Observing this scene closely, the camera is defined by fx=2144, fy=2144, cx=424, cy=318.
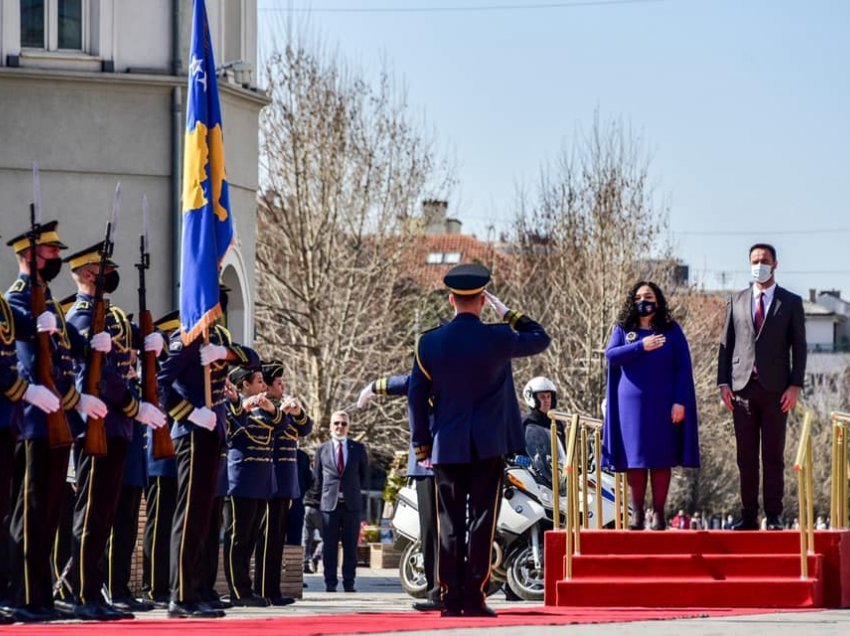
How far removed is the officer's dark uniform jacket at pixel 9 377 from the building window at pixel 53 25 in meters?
11.5

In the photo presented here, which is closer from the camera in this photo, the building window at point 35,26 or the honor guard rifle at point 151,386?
the honor guard rifle at point 151,386

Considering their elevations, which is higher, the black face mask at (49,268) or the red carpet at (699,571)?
the black face mask at (49,268)

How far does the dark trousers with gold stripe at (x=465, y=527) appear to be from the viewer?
12539 millimetres

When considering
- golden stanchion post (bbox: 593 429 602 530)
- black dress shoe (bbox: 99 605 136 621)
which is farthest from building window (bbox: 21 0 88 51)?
black dress shoe (bbox: 99 605 136 621)

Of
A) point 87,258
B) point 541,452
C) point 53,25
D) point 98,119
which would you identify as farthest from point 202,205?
point 53,25

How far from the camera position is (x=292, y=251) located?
47.1 metres

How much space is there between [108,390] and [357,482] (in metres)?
11.6

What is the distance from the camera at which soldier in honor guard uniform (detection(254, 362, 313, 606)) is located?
56.9ft

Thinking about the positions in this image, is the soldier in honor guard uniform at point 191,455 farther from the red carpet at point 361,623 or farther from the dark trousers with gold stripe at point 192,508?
the red carpet at point 361,623

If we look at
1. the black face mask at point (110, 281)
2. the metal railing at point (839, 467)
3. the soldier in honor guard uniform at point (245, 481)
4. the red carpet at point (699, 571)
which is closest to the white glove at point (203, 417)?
the black face mask at point (110, 281)

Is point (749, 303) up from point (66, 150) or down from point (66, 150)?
down

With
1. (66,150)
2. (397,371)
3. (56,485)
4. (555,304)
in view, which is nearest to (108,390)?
(56,485)

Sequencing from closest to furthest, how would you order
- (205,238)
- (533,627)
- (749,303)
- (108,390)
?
(533,627), (108,390), (205,238), (749,303)

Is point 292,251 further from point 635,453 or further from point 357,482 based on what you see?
point 635,453
